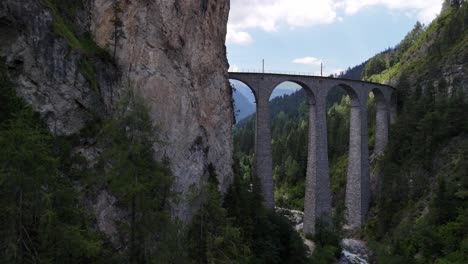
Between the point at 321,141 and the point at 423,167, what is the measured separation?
11939mm

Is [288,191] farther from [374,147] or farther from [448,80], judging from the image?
[448,80]

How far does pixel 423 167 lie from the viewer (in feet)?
139

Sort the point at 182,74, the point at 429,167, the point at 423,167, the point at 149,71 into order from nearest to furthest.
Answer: the point at 149,71
the point at 182,74
the point at 429,167
the point at 423,167

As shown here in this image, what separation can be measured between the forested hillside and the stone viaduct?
192cm

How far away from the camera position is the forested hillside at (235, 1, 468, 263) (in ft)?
99.4

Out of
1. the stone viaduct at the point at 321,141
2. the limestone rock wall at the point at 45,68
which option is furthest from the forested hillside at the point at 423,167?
the limestone rock wall at the point at 45,68

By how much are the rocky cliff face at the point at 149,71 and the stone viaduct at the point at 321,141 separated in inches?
182

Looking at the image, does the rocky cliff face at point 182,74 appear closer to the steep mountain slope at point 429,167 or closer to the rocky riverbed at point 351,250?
the rocky riverbed at point 351,250

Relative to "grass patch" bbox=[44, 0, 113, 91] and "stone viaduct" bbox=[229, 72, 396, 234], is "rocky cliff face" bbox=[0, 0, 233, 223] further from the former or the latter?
"stone viaduct" bbox=[229, 72, 396, 234]

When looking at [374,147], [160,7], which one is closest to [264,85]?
[160,7]

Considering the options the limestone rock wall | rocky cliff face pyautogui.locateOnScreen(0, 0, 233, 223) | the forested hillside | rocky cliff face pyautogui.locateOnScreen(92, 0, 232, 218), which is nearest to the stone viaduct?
the forested hillside

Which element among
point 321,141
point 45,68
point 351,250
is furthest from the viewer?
point 351,250

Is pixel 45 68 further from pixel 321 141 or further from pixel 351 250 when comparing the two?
pixel 351 250

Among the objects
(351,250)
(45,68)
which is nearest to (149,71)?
(45,68)
